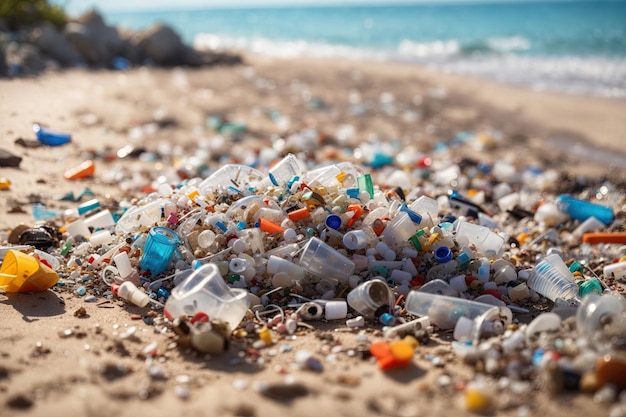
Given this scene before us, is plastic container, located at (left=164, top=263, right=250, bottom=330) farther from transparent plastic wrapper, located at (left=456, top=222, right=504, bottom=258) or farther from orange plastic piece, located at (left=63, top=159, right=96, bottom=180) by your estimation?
orange plastic piece, located at (left=63, top=159, right=96, bottom=180)

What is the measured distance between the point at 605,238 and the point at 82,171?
451cm

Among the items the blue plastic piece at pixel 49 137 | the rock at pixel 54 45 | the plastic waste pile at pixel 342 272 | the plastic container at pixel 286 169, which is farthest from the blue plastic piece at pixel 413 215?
the rock at pixel 54 45

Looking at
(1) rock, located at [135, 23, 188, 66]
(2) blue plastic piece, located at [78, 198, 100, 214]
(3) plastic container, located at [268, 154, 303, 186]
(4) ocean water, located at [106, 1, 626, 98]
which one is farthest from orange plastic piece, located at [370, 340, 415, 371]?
(1) rock, located at [135, 23, 188, 66]

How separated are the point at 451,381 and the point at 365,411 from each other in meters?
0.41

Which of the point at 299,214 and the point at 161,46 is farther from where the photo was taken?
the point at 161,46

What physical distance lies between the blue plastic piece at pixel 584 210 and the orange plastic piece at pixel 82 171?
4221mm

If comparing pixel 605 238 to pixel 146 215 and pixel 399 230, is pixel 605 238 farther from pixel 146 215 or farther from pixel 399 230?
pixel 146 215

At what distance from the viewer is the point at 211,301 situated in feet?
9.45

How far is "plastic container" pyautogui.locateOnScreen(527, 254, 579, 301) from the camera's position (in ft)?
10.7

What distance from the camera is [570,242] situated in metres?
4.44

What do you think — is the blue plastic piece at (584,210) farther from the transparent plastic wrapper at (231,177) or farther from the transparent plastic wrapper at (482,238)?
the transparent plastic wrapper at (231,177)

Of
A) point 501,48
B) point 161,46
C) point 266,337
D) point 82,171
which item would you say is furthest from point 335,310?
point 501,48

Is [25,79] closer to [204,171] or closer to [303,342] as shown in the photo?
[204,171]

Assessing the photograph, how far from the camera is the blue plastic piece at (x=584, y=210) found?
4.69 metres
